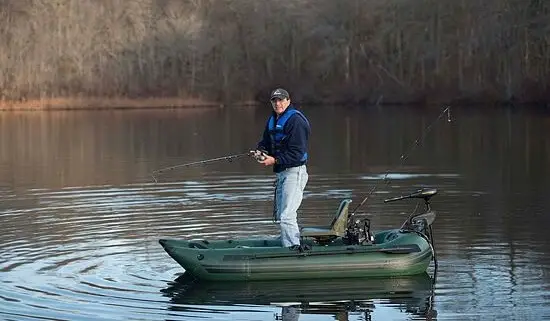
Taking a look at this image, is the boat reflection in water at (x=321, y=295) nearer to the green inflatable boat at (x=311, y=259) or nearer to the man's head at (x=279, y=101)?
the green inflatable boat at (x=311, y=259)

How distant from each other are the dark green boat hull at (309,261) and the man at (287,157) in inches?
14.6

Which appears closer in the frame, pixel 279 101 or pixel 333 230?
pixel 279 101

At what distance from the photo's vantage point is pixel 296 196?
1441 centimetres

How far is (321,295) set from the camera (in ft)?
43.8

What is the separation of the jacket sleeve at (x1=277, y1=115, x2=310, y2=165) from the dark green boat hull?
108 cm

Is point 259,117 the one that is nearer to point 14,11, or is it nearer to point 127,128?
point 127,128

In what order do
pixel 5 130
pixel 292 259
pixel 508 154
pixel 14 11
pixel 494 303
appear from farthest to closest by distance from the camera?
1. pixel 14 11
2. pixel 5 130
3. pixel 508 154
4. pixel 292 259
5. pixel 494 303

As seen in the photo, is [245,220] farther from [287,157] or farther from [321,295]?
[321,295]

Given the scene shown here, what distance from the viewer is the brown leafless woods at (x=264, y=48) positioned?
71875mm

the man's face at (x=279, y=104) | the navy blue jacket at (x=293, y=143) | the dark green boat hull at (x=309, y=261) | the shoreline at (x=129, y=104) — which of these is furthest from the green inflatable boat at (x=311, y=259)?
the shoreline at (x=129, y=104)

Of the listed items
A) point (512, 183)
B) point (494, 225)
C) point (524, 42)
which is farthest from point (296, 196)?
point (524, 42)

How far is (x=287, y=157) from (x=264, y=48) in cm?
6694

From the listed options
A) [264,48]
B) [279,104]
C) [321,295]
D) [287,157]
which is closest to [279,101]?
[279,104]

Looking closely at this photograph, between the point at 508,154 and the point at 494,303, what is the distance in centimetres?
2014
